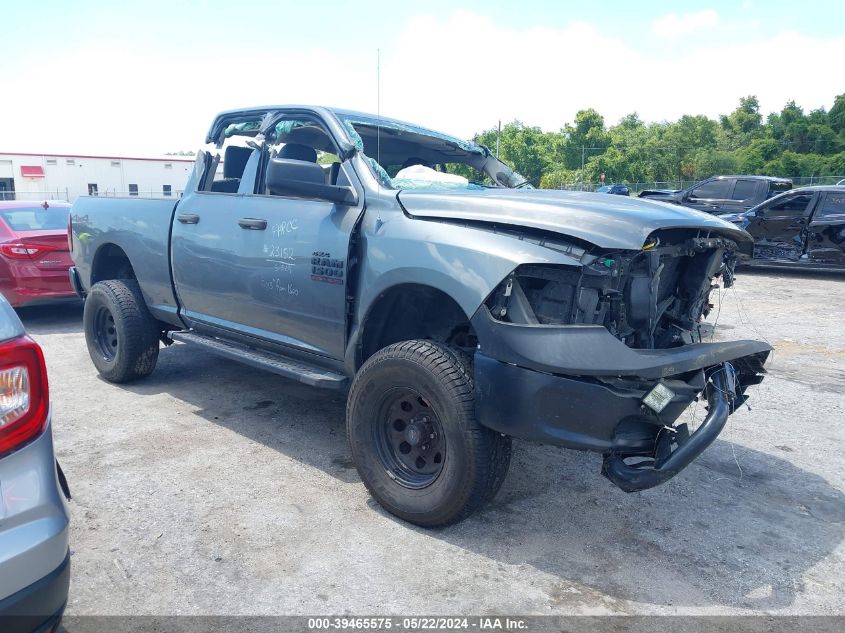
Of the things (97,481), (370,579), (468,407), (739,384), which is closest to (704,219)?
(739,384)

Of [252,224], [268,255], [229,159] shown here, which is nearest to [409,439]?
[268,255]

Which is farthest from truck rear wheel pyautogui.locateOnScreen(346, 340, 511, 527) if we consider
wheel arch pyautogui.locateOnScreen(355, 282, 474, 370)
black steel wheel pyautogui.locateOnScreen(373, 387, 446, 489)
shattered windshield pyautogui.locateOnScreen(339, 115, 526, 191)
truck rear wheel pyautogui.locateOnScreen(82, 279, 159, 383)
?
truck rear wheel pyautogui.locateOnScreen(82, 279, 159, 383)

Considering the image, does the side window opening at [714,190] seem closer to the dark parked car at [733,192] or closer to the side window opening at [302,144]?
the dark parked car at [733,192]

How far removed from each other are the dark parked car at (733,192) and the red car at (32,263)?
1164 cm

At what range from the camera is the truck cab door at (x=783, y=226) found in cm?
1206

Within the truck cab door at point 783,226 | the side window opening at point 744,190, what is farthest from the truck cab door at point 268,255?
the side window opening at point 744,190

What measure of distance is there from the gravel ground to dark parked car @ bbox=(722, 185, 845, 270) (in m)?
7.81

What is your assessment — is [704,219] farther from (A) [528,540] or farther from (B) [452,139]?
(B) [452,139]

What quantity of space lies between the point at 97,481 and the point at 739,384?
11.5ft

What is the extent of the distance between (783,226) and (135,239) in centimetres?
1117

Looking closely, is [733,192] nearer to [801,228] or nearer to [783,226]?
[783,226]

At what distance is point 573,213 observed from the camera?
300 cm

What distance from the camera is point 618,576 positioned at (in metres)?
2.99

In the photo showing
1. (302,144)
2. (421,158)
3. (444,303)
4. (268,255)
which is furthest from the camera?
(421,158)
